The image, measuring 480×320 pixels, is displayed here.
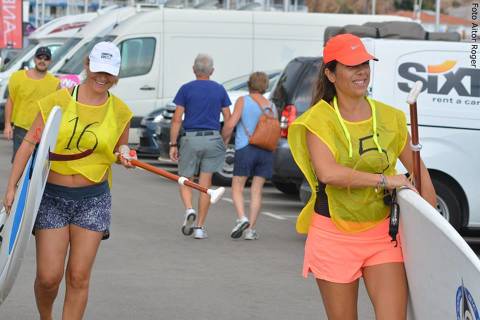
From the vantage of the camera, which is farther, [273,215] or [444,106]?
[273,215]

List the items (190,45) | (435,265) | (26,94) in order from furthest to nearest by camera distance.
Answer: (190,45)
(26,94)
(435,265)

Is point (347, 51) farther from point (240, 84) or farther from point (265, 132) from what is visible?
point (240, 84)

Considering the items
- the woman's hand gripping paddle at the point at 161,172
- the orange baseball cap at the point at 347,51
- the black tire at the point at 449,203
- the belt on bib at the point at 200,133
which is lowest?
the black tire at the point at 449,203

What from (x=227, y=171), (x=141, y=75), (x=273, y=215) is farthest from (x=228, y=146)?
(x=141, y=75)

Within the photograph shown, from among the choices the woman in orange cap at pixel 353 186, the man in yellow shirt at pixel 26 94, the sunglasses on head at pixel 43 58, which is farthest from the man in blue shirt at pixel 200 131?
the woman in orange cap at pixel 353 186

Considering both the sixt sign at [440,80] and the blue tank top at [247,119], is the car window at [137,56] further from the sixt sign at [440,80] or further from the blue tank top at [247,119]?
the sixt sign at [440,80]

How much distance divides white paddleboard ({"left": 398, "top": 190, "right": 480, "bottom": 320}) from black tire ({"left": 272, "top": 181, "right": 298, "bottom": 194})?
36.9 feet

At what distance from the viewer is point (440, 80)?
480 inches

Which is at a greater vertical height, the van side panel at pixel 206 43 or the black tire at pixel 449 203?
the van side panel at pixel 206 43

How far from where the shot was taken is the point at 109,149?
Answer: 6926mm

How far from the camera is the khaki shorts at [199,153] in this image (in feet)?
41.6

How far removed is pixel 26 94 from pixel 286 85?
2.97m

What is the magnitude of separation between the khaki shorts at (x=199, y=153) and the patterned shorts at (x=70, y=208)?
575 cm

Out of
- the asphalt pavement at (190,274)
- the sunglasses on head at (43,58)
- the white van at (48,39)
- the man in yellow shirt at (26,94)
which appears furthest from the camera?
the white van at (48,39)
